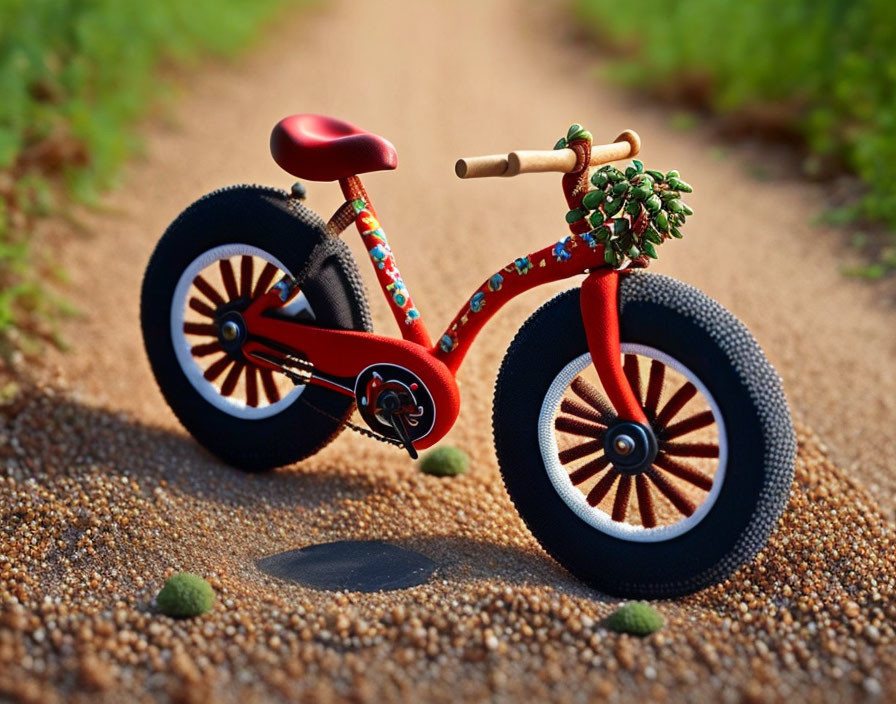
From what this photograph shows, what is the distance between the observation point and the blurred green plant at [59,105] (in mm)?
5453

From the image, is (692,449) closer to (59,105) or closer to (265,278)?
(265,278)

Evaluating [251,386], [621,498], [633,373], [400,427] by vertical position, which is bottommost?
[251,386]

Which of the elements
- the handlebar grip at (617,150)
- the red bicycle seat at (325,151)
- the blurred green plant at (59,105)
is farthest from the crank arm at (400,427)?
the blurred green plant at (59,105)

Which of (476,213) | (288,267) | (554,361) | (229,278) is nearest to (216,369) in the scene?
(229,278)

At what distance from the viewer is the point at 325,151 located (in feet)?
11.2

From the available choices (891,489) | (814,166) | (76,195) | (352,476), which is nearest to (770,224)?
(814,166)

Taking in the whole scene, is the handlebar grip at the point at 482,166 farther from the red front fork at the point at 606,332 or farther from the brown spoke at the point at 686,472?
the brown spoke at the point at 686,472

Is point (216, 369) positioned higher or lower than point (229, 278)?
lower

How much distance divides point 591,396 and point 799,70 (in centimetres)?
559

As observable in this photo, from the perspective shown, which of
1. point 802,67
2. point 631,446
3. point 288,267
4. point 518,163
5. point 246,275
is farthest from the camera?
point 802,67

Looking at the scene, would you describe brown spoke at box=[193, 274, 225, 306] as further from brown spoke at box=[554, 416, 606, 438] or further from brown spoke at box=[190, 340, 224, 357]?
brown spoke at box=[554, 416, 606, 438]

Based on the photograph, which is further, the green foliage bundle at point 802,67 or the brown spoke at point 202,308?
the green foliage bundle at point 802,67

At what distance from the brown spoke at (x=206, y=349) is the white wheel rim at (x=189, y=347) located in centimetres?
3

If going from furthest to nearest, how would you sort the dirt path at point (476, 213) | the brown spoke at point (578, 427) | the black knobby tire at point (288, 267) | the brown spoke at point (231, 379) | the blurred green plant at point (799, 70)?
the blurred green plant at point (799, 70)
the dirt path at point (476, 213)
the brown spoke at point (231, 379)
the black knobby tire at point (288, 267)
the brown spoke at point (578, 427)
